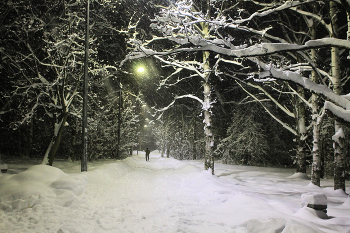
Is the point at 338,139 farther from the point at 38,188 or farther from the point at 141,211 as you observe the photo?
the point at 38,188

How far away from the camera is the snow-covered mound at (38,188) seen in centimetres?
549

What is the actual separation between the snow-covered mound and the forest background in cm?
430

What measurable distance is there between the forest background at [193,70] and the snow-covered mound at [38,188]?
14.1ft

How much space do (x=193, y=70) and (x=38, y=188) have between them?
9.77 meters

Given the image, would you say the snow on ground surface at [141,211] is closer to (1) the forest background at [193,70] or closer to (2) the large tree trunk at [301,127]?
(1) the forest background at [193,70]

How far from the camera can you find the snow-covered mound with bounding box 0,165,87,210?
5.49m

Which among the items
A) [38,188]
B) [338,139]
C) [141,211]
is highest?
[338,139]

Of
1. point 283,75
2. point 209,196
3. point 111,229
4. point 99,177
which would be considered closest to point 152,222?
point 111,229

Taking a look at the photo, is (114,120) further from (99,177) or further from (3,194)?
(3,194)

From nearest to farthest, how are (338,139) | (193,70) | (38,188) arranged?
(38,188) < (338,139) < (193,70)

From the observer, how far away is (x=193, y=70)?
12.8m

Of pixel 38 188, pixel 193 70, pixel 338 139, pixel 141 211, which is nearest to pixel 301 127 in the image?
pixel 338 139

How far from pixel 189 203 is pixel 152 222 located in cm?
209

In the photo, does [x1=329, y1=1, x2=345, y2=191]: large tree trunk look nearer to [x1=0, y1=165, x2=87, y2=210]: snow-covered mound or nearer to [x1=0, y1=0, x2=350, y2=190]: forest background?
[x1=0, y1=0, x2=350, y2=190]: forest background
